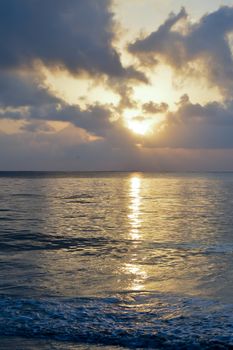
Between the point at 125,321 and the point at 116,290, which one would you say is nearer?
the point at 125,321

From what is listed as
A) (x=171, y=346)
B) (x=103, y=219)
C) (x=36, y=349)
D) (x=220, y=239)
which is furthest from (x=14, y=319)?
(x=103, y=219)

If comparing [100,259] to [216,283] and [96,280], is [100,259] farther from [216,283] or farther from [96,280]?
[216,283]

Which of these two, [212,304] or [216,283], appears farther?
[216,283]

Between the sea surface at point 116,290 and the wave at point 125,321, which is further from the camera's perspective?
the sea surface at point 116,290

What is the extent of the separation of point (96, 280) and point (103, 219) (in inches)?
857

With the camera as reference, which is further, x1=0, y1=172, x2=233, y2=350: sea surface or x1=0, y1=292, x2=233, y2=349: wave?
x1=0, y1=172, x2=233, y2=350: sea surface

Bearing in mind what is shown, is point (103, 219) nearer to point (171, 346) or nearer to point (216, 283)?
point (216, 283)

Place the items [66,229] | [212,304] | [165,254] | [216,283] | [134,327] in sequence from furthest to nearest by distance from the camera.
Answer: [66,229] → [165,254] → [216,283] → [212,304] → [134,327]

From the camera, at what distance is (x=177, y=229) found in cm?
2909

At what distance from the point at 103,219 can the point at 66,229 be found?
733 centimetres

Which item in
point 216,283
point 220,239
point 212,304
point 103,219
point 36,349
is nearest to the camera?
point 36,349

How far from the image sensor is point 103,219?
35.9 meters

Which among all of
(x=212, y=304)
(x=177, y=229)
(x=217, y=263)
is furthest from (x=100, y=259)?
(x=177, y=229)

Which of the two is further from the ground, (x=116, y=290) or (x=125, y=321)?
(x=125, y=321)
